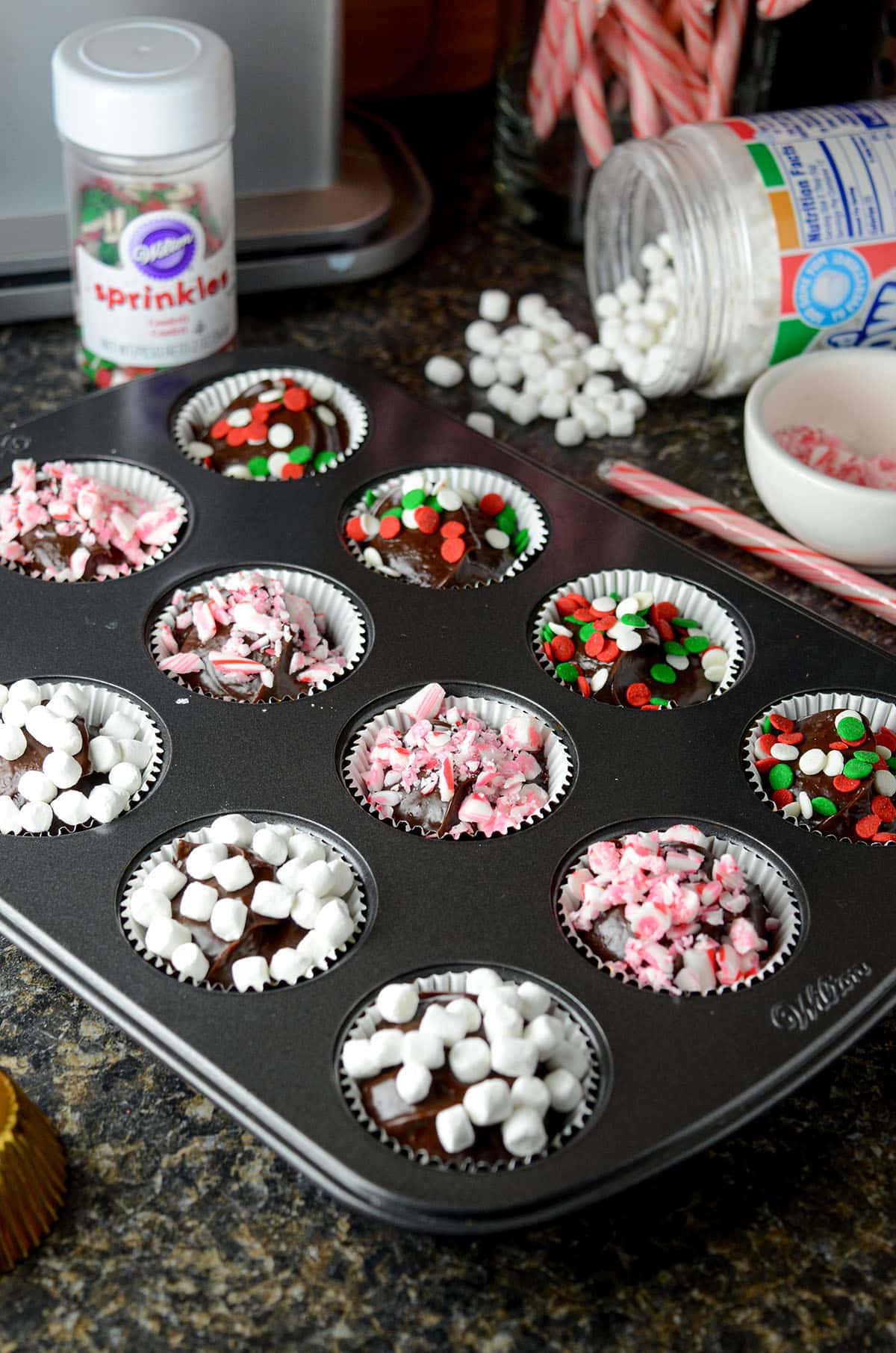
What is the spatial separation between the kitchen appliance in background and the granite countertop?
2.92 feet

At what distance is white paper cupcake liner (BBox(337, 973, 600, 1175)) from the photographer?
2.77ft

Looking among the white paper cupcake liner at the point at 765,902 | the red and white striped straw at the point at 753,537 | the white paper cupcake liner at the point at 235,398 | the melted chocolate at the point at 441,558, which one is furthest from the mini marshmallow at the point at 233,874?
the red and white striped straw at the point at 753,537

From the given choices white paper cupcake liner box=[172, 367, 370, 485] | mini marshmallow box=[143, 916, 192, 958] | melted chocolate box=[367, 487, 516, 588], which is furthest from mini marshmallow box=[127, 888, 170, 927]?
white paper cupcake liner box=[172, 367, 370, 485]

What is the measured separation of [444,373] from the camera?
5.24 ft

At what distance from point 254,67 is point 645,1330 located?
4.33 ft

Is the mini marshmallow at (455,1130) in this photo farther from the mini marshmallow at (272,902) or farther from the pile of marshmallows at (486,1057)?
the mini marshmallow at (272,902)

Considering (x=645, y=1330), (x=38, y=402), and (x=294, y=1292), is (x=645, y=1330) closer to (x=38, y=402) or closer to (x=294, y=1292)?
(x=294, y=1292)

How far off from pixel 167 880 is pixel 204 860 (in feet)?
0.10

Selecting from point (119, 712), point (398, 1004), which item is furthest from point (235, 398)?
point (398, 1004)

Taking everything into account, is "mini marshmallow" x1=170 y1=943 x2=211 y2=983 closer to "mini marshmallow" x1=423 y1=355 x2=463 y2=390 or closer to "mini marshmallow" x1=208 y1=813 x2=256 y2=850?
"mini marshmallow" x1=208 y1=813 x2=256 y2=850

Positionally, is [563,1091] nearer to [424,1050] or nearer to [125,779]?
[424,1050]

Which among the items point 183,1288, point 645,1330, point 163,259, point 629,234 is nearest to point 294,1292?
point 183,1288

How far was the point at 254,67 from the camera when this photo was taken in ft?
5.05

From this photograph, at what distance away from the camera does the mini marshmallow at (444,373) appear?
1599 mm
